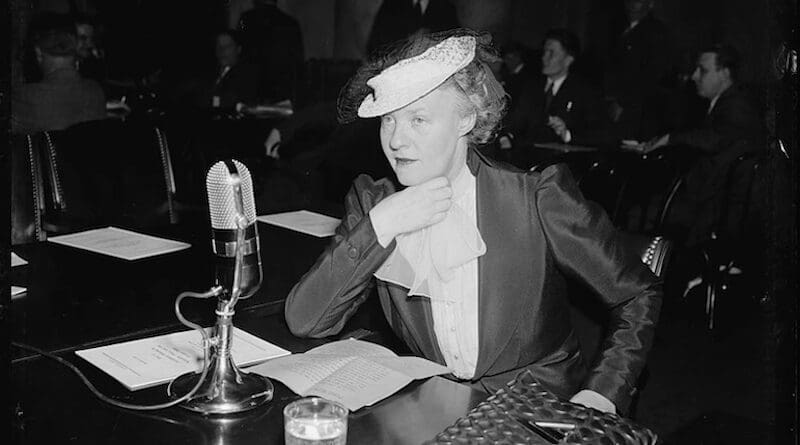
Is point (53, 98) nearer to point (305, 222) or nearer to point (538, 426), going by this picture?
point (305, 222)

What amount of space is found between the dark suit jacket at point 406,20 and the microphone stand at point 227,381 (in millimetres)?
6576

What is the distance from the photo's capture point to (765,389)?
3.49 meters

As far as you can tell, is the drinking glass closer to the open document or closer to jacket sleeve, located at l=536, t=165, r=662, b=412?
the open document

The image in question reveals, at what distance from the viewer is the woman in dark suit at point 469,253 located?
5.58 feet

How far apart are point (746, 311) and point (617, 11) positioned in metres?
4.37

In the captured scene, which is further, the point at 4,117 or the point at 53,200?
the point at 53,200

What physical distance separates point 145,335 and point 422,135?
665mm

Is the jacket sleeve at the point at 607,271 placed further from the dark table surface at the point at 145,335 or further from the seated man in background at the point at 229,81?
the seated man in background at the point at 229,81

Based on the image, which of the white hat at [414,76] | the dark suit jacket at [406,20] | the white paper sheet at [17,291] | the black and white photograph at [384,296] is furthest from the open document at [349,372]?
the dark suit jacket at [406,20]

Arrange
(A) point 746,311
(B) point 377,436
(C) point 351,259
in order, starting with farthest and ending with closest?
(A) point 746,311
(C) point 351,259
(B) point 377,436

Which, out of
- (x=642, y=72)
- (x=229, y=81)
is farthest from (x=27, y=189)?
(x=642, y=72)

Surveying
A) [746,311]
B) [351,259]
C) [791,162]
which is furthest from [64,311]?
[746,311]

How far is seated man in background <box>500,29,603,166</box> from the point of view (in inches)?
259

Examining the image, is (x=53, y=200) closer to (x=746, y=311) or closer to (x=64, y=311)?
(x=64, y=311)
